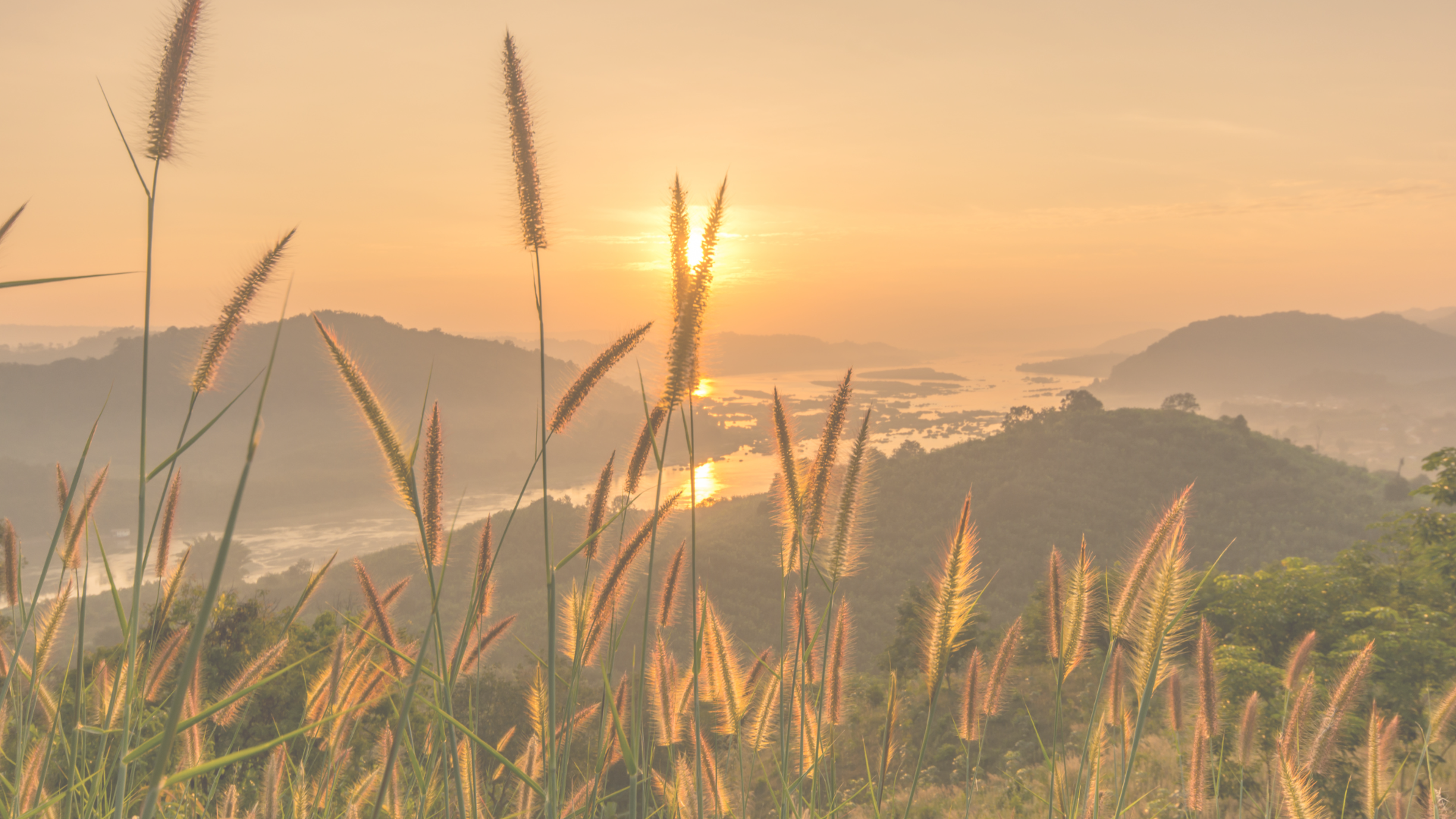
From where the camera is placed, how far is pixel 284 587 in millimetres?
98250

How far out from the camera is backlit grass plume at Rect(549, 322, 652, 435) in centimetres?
210

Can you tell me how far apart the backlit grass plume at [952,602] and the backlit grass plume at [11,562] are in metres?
3.24

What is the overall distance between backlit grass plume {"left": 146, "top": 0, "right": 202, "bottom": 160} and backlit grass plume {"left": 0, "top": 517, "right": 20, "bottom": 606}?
5.69 ft

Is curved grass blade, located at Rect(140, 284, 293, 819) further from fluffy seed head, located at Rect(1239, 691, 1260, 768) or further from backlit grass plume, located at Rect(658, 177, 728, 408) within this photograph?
fluffy seed head, located at Rect(1239, 691, 1260, 768)

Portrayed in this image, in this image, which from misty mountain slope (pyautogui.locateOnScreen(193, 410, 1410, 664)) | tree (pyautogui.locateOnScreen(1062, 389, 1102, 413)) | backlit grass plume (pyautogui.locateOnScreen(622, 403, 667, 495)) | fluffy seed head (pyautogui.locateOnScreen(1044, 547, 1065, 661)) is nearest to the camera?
backlit grass plume (pyautogui.locateOnScreen(622, 403, 667, 495))

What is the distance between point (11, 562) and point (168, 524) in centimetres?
63

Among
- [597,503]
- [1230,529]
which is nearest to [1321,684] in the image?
[597,503]

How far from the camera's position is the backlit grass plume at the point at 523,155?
1986 mm

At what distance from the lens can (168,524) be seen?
2.77 meters

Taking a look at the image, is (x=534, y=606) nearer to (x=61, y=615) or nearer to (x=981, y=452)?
(x=981, y=452)

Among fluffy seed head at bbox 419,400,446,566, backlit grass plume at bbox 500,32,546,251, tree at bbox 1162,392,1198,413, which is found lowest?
tree at bbox 1162,392,1198,413

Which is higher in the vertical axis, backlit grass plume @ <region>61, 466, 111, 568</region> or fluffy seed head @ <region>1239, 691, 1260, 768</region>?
backlit grass plume @ <region>61, 466, 111, 568</region>

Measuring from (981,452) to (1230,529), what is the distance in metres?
27.6

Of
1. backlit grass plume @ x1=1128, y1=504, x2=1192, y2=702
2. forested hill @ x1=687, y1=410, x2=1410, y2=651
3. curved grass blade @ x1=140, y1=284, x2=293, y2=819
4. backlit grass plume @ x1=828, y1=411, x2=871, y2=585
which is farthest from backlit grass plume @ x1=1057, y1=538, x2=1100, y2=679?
forested hill @ x1=687, y1=410, x2=1410, y2=651
